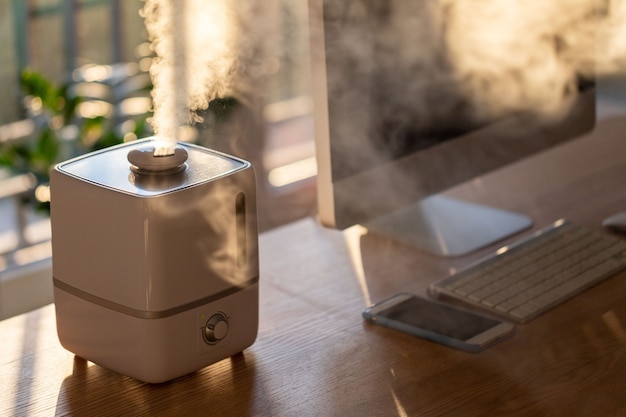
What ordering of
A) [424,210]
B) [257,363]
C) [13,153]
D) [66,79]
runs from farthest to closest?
1. [66,79]
2. [13,153]
3. [424,210]
4. [257,363]

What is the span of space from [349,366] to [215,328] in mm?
168

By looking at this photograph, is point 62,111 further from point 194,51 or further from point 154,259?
point 154,259

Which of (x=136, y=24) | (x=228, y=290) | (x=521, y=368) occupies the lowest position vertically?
(x=521, y=368)

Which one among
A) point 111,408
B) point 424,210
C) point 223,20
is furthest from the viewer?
point 424,210

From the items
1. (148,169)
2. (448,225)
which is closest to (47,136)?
(448,225)

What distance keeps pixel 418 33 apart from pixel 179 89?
0.39 m

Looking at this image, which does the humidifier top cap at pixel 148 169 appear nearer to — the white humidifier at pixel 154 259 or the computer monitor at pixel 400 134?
the white humidifier at pixel 154 259

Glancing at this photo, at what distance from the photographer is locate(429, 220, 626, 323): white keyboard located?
4.27 feet

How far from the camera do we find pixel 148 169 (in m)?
1.08

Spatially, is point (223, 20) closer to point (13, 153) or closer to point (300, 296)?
point (300, 296)

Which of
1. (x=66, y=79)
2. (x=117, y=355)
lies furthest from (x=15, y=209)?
(x=117, y=355)

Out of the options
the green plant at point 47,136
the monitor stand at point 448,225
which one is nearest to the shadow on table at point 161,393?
the monitor stand at point 448,225

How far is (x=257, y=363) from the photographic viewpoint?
3.80ft

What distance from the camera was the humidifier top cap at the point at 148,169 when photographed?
1.05m
